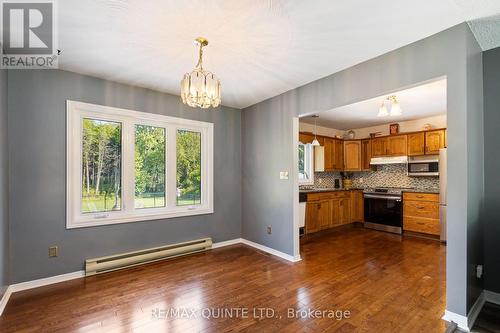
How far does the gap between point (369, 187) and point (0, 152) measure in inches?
273

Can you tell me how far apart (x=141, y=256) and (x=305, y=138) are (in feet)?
13.0

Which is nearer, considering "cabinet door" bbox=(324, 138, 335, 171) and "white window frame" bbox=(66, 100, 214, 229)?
"white window frame" bbox=(66, 100, 214, 229)

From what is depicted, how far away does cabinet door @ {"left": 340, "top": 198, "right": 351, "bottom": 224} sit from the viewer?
18.4ft

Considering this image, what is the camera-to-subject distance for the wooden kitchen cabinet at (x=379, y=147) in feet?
18.6

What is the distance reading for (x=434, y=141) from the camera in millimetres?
4898

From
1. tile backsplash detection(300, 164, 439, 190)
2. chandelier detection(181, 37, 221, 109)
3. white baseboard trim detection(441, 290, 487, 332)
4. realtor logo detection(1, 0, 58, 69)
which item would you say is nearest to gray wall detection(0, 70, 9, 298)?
realtor logo detection(1, 0, 58, 69)

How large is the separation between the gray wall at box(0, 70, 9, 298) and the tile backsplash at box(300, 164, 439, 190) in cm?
552

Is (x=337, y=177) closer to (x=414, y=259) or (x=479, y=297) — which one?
(x=414, y=259)

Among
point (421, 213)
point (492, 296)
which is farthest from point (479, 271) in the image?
point (421, 213)

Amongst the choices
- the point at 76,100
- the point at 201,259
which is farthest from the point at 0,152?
the point at 201,259

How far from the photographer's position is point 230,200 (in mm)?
4434

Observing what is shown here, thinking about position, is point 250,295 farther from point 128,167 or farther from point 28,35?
point 28,35

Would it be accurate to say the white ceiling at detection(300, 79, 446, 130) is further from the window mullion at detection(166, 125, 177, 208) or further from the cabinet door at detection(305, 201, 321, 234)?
the window mullion at detection(166, 125, 177, 208)

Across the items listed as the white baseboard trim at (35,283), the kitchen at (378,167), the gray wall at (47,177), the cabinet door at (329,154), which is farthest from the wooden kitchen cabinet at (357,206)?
the white baseboard trim at (35,283)
